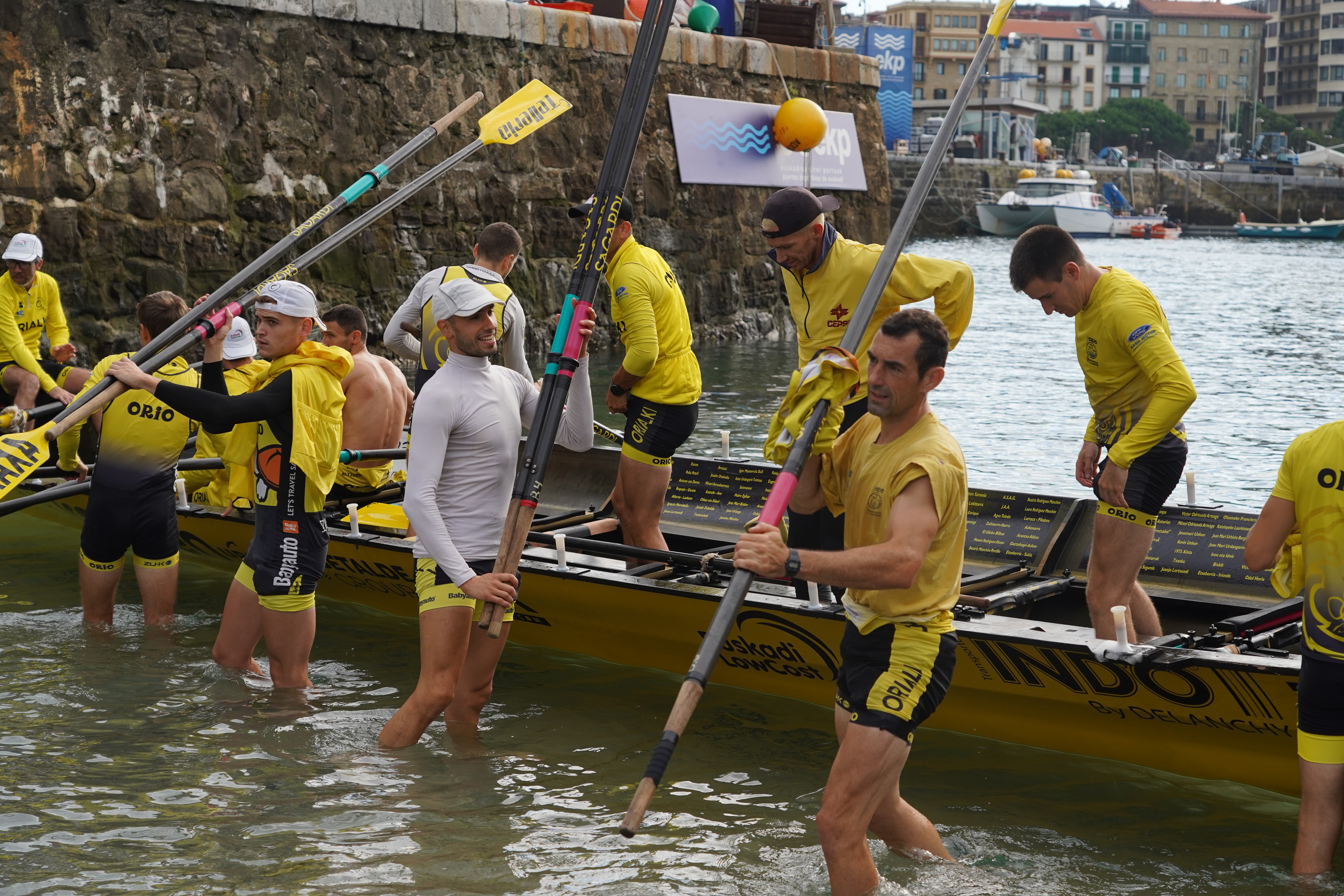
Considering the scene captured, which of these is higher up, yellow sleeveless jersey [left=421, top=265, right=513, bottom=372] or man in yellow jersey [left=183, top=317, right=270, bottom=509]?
yellow sleeveless jersey [left=421, top=265, right=513, bottom=372]

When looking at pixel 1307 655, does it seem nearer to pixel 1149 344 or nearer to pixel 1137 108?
pixel 1149 344

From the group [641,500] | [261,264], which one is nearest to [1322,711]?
[641,500]

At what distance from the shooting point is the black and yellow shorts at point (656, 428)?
652cm

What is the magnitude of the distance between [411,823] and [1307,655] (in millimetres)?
3061

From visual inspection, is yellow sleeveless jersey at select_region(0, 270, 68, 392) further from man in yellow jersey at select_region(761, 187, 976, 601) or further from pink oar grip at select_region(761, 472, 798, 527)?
pink oar grip at select_region(761, 472, 798, 527)

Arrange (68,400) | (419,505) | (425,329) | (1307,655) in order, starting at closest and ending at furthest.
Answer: (1307,655) < (419,505) < (425,329) < (68,400)

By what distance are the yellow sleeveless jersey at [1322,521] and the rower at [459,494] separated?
2.47 meters

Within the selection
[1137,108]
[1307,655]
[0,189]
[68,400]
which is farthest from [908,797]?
[1137,108]

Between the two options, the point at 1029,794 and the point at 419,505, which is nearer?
the point at 419,505

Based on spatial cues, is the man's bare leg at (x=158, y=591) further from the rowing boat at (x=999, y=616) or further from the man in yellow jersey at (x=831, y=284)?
the man in yellow jersey at (x=831, y=284)

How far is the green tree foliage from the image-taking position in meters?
99.2

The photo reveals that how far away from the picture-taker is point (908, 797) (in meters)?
4.98

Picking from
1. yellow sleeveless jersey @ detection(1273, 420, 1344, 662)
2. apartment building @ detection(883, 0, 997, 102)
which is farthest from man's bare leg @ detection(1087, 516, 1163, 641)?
apartment building @ detection(883, 0, 997, 102)

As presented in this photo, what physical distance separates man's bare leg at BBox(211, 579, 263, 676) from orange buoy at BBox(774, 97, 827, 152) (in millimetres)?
13488
